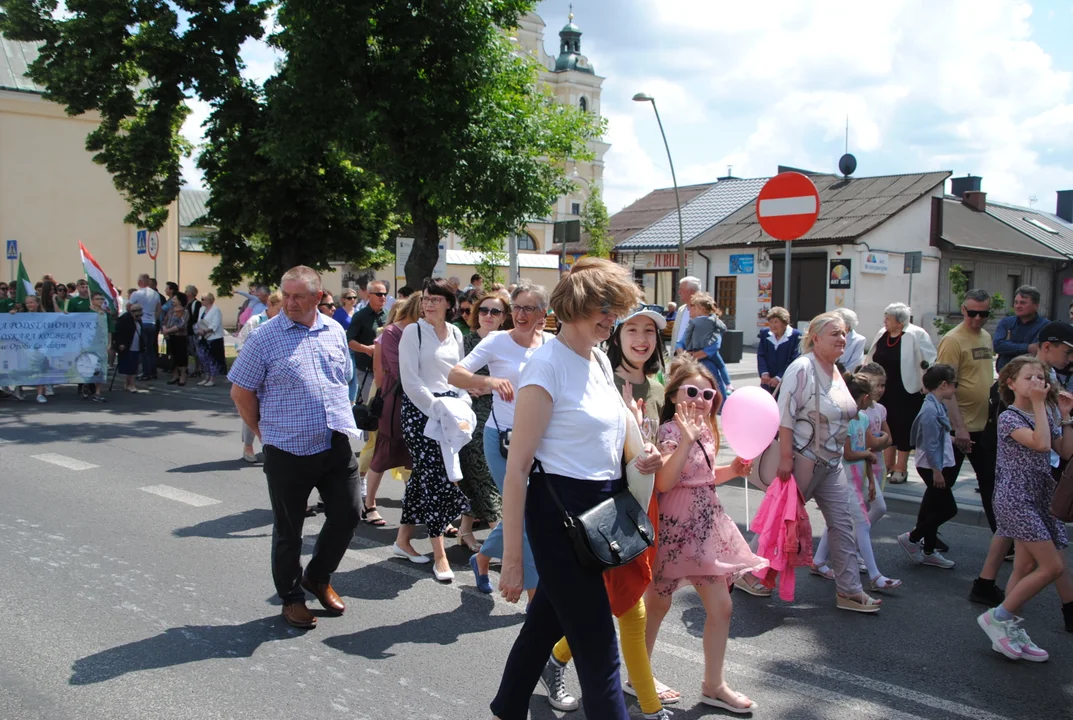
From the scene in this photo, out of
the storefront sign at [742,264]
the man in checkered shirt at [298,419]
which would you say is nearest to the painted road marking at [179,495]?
the man in checkered shirt at [298,419]

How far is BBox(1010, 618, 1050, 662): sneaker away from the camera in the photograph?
14.7 feet

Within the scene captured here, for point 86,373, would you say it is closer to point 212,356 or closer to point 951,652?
point 212,356

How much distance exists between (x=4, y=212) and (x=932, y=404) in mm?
30542

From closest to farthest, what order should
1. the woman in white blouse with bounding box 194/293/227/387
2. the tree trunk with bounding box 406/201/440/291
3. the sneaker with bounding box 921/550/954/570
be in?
the sneaker with bounding box 921/550/954/570 < the tree trunk with bounding box 406/201/440/291 < the woman in white blouse with bounding box 194/293/227/387

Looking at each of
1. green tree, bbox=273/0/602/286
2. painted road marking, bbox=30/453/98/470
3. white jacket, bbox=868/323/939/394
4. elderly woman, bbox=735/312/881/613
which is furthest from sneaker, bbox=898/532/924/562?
green tree, bbox=273/0/602/286

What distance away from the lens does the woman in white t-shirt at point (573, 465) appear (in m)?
2.91

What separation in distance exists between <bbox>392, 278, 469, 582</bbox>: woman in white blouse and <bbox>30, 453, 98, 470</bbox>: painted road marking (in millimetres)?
4644

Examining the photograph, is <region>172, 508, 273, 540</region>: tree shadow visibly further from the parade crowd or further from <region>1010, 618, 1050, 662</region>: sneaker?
<region>1010, 618, 1050, 662</region>: sneaker

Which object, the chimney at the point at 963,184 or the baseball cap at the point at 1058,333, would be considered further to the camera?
the chimney at the point at 963,184

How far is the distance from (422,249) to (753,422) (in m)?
12.9

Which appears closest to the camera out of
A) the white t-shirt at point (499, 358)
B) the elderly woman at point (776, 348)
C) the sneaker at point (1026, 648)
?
the sneaker at point (1026, 648)

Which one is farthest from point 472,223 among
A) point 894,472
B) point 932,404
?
point 932,404

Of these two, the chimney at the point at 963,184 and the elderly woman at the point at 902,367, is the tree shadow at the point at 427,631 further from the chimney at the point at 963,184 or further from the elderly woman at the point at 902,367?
the chimney at the point at 963,184

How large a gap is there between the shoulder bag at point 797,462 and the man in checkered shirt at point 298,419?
2.21m
